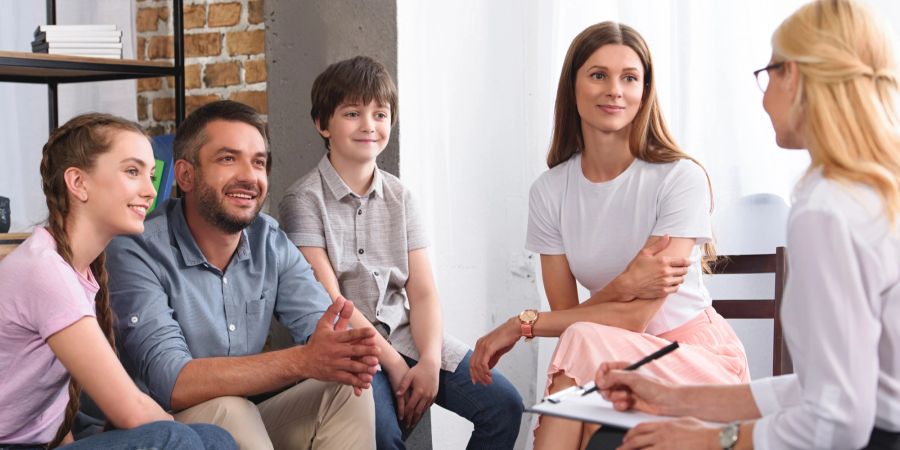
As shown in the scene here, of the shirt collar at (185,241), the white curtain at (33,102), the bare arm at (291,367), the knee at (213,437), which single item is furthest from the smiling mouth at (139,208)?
the white curtain at (33,102)

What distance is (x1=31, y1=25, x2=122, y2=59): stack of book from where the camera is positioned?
109 inches

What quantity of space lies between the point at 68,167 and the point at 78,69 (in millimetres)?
1053

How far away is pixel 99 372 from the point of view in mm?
1729

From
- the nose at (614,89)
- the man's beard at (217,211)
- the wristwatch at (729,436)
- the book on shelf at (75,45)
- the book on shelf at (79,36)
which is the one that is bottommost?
the wristwatch at (729,436)

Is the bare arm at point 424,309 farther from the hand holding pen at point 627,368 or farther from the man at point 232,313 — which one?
the hand holding pen at point 627,368

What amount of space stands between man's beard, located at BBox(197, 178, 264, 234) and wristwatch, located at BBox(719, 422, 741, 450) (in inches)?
50.3

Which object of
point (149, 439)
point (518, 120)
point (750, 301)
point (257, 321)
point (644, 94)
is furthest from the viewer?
point (518, 120)

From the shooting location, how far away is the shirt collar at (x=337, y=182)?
2502 millimetres

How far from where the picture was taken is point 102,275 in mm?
1941

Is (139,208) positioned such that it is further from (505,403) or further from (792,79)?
(792,79)

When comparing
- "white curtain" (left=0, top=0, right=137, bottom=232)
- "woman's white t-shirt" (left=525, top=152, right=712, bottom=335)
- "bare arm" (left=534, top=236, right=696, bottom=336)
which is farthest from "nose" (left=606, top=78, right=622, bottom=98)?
"white curtain" (left=0, top=0, right=137, bottom=232)

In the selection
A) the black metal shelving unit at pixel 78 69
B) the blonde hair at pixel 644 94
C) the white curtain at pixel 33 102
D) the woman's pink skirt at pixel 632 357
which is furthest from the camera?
the white curtain at pixel 33 102

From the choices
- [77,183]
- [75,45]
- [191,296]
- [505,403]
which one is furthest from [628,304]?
[75,45]

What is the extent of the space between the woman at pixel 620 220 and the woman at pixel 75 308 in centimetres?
78
